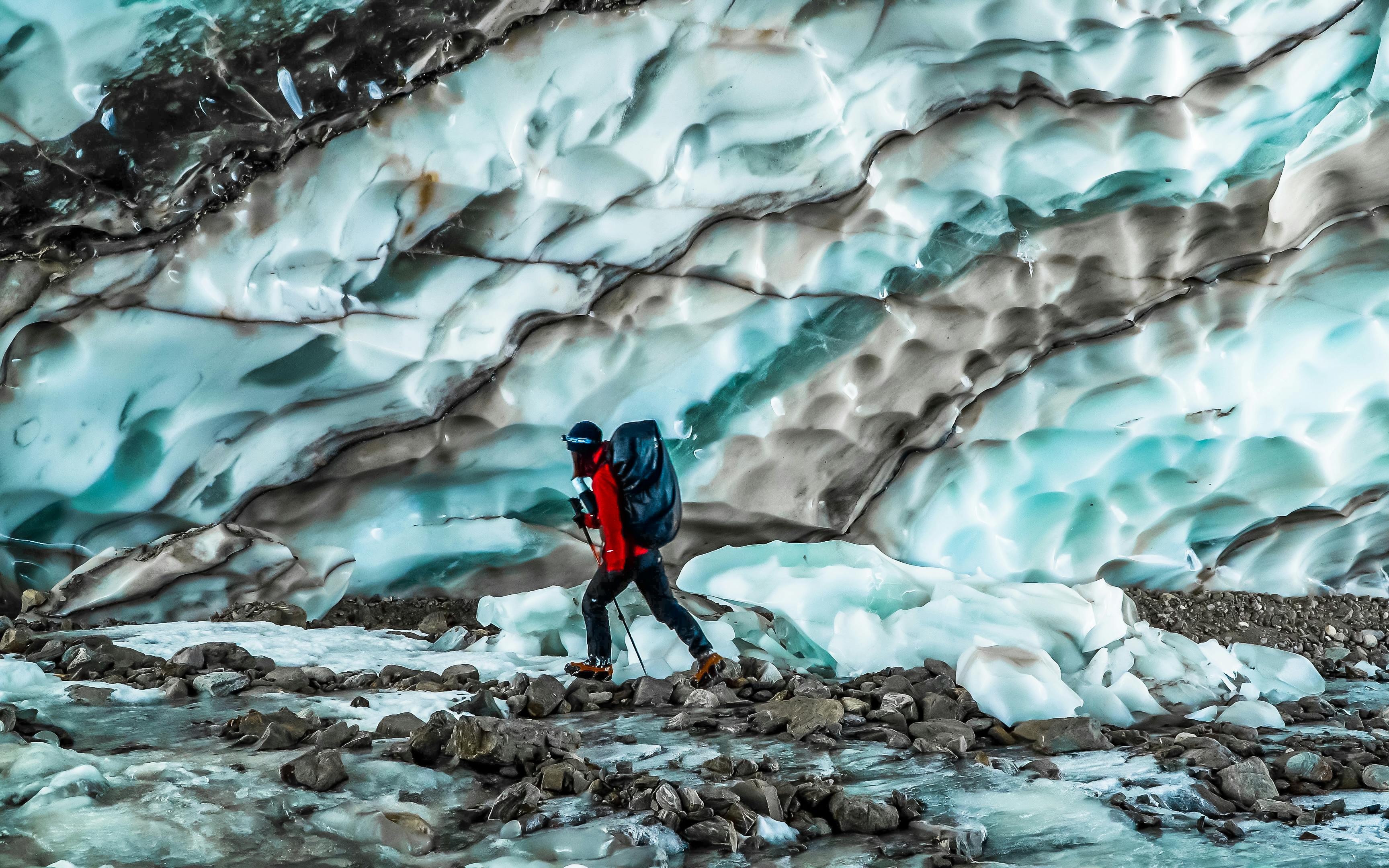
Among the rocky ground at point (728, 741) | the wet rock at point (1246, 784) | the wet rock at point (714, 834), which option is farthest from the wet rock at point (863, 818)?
the wet rock at point (1246, 784)

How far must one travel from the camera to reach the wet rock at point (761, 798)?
2051mm

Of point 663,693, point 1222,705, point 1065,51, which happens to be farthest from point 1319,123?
point 663,693

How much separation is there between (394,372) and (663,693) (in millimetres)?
1813

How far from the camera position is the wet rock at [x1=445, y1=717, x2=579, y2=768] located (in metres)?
2.31

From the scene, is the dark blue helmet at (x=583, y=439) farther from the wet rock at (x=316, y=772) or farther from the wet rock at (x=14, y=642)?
the wet rock at (x=14, y=642)

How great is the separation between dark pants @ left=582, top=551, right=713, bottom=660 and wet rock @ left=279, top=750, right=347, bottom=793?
1288 mm

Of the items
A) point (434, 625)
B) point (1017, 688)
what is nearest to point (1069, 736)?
point (1017, 688)

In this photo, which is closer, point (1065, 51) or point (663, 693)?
point (663, 693)

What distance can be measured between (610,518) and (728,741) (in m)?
0.88

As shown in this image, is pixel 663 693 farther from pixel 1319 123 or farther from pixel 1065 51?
pixel 1319 123

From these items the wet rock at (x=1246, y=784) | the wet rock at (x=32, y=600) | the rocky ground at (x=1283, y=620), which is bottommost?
the rocky ground at (x=1283, y=620)

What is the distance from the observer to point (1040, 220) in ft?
14.1

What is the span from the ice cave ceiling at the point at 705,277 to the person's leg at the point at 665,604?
3.30ft

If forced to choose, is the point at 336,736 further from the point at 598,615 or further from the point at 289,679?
the point at 598,615
